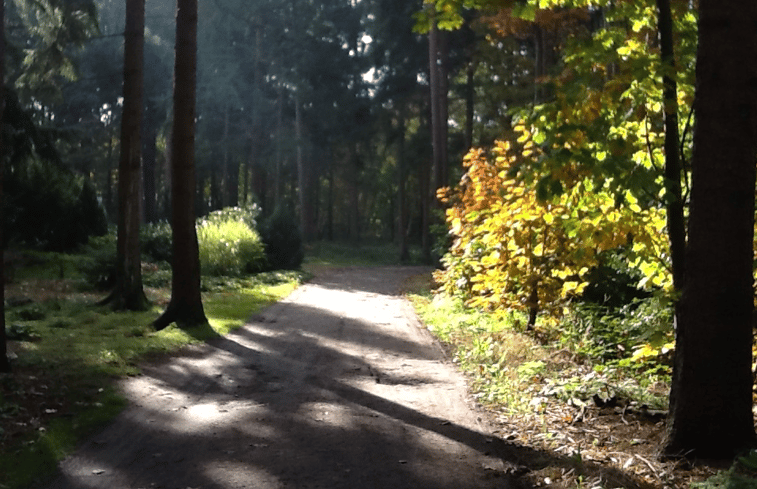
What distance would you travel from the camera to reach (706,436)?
484cm

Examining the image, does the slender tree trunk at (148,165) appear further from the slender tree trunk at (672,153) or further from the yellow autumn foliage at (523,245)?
the slender tree trunk at (672,153)

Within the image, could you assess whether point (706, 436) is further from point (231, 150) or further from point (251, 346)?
point (231, 150)

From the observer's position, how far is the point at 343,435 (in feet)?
20.0

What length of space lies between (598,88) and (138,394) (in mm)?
5419

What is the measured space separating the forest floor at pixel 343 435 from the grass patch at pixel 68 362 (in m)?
0.20

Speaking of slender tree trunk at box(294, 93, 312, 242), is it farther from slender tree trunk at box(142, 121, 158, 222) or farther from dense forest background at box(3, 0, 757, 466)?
slender tree trunk at box(142, 121, 158, 222)

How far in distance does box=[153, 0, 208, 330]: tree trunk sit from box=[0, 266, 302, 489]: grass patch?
1.69ft

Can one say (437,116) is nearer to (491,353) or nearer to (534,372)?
(491,353)

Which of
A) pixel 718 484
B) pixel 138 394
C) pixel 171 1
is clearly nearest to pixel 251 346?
pixel 138 394

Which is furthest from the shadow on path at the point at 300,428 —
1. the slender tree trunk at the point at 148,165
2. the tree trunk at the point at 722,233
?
the slender tree trunk at the point at 148,165

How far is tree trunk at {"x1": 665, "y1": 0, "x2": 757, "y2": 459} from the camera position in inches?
182

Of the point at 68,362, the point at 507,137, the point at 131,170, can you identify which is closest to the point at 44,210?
the point at 131,170

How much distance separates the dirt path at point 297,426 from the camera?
201 inches

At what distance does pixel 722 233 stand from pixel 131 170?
12.7m
